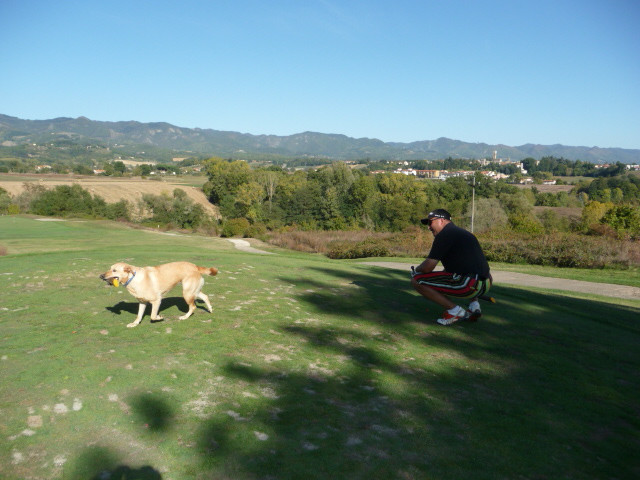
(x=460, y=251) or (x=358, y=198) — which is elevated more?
(x=460, y=251)

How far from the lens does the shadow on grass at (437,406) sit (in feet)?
12.2

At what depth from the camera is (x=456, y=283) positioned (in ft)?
25.2

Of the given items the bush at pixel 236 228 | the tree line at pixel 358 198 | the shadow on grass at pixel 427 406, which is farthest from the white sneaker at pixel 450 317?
the tree line at pixel 358 198

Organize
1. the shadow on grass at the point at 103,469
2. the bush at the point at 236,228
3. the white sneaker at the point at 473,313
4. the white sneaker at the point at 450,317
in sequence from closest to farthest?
the shadow on grass at the point at 103,469
the white sneaker at the point at 450,317
the white sneaker at the point at 473,313
the bush at the point at 236,228

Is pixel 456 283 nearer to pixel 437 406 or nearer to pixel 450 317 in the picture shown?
pixel 450 317

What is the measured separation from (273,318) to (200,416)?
133 inches

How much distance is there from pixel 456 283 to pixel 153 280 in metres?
5.23

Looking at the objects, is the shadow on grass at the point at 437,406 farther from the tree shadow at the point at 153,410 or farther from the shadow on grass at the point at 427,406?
the tree shadow at the point at 153,410

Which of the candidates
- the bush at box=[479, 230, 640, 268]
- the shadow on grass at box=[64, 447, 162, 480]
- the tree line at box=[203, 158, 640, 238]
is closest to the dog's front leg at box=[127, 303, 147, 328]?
the shadow on grass at box=[64, 447, 162, 480]

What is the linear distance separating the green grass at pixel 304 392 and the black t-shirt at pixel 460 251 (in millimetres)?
1138

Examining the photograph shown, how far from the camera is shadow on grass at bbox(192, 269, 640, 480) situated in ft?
12.2

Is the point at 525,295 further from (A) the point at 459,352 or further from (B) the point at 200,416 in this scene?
(B) the point at 200,416

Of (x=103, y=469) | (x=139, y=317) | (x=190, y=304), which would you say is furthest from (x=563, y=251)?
(x=103, y=469)

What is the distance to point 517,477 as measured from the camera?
3.62 meters
